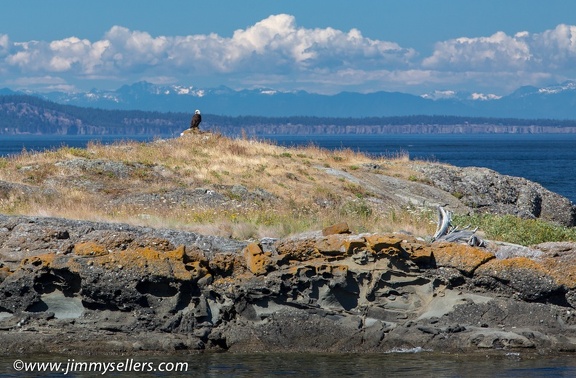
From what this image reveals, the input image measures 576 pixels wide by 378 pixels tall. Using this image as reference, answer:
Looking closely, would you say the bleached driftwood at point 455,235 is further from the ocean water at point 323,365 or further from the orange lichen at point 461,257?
the ocean water at point 323,365

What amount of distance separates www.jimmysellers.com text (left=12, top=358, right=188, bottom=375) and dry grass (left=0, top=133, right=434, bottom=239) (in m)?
5.63

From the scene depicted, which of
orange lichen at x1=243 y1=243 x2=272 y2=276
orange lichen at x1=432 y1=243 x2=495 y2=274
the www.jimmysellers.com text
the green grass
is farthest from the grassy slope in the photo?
the www.jimmysellers.com text

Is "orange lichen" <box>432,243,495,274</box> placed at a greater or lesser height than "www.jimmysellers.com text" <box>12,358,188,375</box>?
greater

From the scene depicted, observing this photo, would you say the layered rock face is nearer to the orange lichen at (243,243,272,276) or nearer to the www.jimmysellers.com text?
the orange lichen at (243,243,272,276)

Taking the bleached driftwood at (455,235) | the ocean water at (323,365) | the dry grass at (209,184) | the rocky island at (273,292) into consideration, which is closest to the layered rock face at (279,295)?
the rocky island at (273,292)

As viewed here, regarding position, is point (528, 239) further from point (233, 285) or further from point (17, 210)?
point (17, 210)

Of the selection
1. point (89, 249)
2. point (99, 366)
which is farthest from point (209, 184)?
point (99, 366)

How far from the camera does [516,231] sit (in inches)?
908

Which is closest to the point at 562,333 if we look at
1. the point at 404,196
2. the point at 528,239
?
the point at 528,239

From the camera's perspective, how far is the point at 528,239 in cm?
2253

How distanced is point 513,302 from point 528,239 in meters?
4.89

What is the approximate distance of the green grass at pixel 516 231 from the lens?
73.8ft

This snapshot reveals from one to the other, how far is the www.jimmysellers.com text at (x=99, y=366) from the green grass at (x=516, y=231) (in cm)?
932

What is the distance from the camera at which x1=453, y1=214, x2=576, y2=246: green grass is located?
22.5 m
